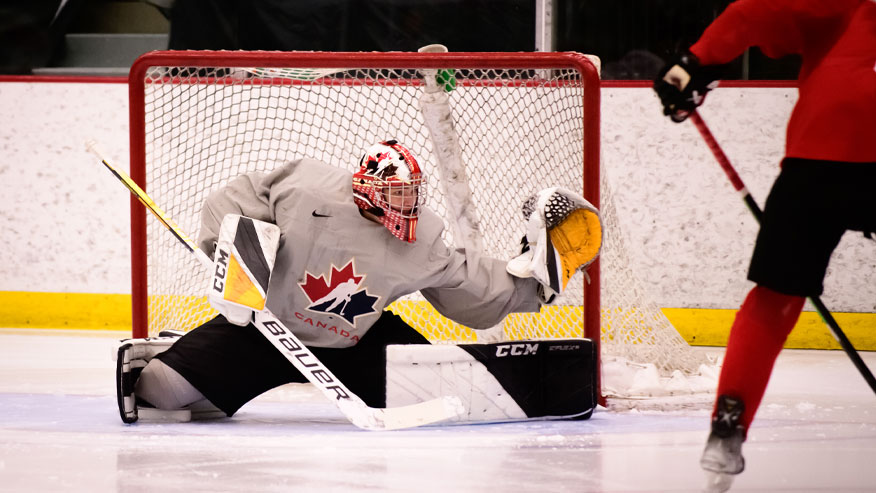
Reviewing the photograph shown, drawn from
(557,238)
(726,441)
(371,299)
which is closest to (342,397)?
(371,299)

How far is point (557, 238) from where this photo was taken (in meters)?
2.48

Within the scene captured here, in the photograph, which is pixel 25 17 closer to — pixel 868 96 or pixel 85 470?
pixel 85 470

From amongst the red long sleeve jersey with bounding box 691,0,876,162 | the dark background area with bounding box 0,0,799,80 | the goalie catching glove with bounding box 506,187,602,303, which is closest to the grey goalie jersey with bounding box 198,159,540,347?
the goalie catching glove with bounding box 506,187,602,303

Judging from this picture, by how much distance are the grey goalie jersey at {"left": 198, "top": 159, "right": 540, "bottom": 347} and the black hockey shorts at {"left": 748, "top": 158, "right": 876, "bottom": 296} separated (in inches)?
39.0

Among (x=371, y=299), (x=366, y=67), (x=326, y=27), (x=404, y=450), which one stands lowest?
(x=404, y=450)

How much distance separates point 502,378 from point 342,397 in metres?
0.38

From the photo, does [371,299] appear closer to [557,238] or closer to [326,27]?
[557,238]

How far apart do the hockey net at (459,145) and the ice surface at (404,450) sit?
32cm

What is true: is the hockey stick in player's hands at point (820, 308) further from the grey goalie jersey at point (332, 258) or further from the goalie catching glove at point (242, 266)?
the goalie catching glove at point (242, 266)

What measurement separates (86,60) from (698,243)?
9.24 feet

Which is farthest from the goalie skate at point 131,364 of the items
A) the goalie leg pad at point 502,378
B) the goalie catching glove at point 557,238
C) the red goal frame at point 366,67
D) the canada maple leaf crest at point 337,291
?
the goalie catching glove at point 557,238

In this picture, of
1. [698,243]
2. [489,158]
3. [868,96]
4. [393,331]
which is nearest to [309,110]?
[489,158]

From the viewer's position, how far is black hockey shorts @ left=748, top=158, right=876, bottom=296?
1575 millimetres

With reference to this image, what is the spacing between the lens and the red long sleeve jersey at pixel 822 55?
1.59 metres
